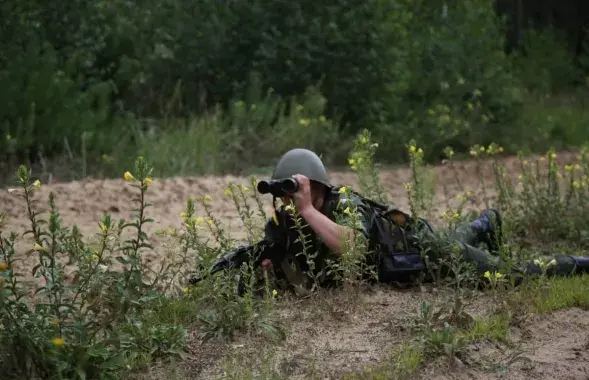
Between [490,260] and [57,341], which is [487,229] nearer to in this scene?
[490,260]

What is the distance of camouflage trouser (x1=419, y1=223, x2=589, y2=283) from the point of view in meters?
4.89

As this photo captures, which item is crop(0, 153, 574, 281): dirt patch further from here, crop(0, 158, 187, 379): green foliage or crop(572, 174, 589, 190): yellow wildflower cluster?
crop(0, 158, 187, 379): green foliage

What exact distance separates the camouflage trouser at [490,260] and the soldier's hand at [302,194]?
25.1 inches

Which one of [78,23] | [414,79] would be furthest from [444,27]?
[78,23]

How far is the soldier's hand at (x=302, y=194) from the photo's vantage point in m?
4.80

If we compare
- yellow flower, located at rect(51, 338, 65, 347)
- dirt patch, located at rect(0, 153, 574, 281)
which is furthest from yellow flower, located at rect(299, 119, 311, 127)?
yellow flower, located at rect(51, 338, 65, 347)

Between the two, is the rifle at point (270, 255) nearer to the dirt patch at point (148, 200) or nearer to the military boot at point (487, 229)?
the military boot at point (487, 229)

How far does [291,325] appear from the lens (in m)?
4.45

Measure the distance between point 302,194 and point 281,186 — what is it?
0.37ft

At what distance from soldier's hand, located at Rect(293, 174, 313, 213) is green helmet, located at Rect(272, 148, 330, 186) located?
0.16m

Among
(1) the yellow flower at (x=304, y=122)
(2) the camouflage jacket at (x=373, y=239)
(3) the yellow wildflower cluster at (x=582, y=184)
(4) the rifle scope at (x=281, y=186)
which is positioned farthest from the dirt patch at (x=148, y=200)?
(4) the rifle scope at (x=281, y=186)

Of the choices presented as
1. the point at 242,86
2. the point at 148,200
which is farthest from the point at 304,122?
the point at 148,200

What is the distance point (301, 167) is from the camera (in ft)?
16.4

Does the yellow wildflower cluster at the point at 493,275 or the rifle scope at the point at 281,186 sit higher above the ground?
the rifle scope at the point at 281,186
